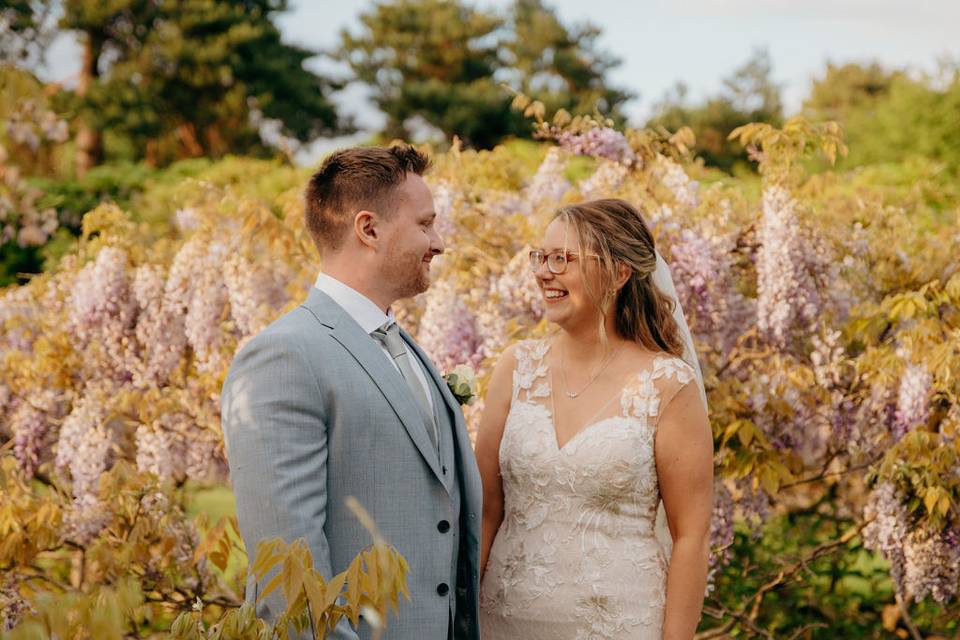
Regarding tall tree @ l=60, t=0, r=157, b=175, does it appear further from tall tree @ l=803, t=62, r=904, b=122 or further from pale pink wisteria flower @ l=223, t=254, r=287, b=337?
tall tree @ l=803, t=62, r=904, b=122

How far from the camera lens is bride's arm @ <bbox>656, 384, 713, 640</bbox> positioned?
2.81 m

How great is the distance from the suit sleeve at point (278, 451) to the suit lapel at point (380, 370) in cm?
15

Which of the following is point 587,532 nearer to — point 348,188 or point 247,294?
point 348,188

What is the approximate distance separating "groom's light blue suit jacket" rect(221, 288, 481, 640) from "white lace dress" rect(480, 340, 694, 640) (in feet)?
1.33

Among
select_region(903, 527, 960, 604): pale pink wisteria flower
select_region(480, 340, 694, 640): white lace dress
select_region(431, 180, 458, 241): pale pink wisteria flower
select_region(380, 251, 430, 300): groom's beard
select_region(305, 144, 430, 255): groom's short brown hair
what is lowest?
select_region(903, 527, 960, 604): pale pink wisteria flower

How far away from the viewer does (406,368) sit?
262cm

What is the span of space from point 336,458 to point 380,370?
24 cm

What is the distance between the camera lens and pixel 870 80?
41.1m

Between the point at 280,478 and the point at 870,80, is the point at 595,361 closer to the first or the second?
the point at 280,478

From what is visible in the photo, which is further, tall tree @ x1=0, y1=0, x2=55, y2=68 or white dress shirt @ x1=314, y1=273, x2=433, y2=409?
tall tree @ x1=0, y1=0, x2=55, y2=68

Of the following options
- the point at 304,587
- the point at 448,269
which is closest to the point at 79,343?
the point at 448,269

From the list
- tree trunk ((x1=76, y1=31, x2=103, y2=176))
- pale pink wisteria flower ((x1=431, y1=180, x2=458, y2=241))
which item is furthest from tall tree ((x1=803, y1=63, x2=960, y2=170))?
pale pink wisteria flower ((x1=431, y1=180, x2=458, y2=241))

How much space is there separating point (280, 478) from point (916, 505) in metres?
2.71

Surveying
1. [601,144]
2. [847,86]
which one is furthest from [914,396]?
[847,86]
